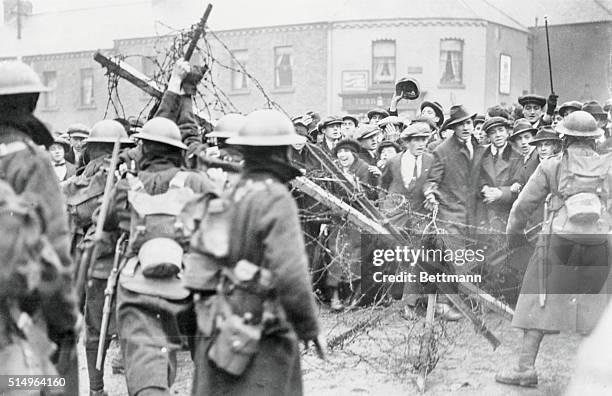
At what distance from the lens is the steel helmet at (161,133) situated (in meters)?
4.09

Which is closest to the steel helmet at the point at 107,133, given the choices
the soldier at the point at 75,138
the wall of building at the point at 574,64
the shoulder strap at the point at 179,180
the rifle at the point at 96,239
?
the rifle at the point at 96,239

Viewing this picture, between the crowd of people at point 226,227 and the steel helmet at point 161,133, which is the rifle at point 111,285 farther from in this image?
the steel helmet at point 161,133

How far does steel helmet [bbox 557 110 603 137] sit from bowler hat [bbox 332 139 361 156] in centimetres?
257

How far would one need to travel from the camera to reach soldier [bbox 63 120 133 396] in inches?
187

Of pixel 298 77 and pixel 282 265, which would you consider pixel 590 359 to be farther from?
pixel 298 77

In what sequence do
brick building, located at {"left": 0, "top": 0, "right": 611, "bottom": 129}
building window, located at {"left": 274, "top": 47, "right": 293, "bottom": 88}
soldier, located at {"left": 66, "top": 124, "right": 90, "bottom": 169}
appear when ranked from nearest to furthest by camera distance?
soldier, located at {"left": 66, "top": 124, "right": 90, "bottom": 169} < brick building, located at {"left": 0, "top": 0, "right": 611, "bottom": 129} < building window, located at {"left": 274, "top": 47, "right": 293, "bottom": 88}

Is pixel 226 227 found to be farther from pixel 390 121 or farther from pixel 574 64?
pixel 574 64

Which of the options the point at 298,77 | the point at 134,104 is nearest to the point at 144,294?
the point at 134,104

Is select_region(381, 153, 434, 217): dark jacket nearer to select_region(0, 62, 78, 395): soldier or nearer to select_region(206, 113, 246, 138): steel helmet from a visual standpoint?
select_region(206, 113, 246, 138): steel helmet

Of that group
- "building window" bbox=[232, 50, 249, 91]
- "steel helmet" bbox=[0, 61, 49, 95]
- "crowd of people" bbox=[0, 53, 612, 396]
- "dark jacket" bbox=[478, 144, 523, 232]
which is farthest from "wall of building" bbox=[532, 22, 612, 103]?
"steel helmet" bbox=[0, 61, 49, 95]

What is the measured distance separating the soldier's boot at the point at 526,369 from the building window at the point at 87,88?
6211 millimetres

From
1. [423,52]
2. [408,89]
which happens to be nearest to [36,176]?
[408,89]

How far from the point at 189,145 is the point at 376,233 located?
1.42 metres

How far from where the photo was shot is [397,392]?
5.08 metres
